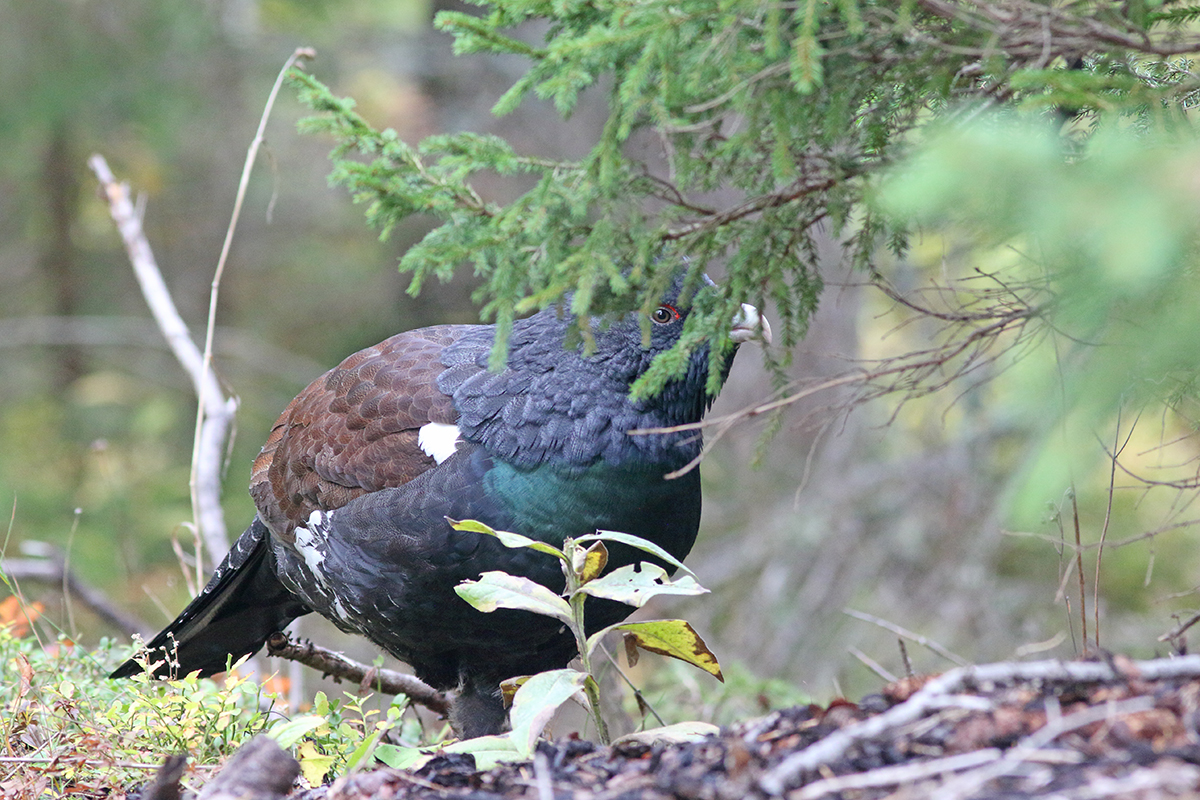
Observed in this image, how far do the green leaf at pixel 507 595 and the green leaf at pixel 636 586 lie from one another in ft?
0.30

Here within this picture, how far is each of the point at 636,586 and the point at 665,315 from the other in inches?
42.7

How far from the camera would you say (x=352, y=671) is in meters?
3.98

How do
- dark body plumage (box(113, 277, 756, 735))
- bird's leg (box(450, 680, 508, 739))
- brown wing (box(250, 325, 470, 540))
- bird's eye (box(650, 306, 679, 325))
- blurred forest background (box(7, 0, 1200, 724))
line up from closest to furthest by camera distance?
dark body plumage (box(113, 277, 756, 735)) → bird's eye (box(650, 306, 679, 325)) → brown wing (box(250, 325, 470, 540)) → bird's leg (box(450, 680, 508, 739)) → blurred forest background (box(7, 0, 1200, 724))

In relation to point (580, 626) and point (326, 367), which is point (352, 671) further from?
point (326, 367)

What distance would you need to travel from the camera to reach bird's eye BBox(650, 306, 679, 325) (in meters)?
3.32

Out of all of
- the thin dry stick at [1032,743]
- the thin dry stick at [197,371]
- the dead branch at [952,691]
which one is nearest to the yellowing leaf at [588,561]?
the dead branch at [952,691]

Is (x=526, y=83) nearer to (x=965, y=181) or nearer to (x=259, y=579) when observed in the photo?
(x=965, y=181)

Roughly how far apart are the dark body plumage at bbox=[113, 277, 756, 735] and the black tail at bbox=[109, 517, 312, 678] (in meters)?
0.36

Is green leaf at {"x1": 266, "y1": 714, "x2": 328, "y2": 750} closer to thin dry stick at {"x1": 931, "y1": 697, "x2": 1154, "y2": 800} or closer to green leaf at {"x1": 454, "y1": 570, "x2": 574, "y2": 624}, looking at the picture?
green leaf at {"x1": 454, "y1": 570, "x2": 574, "y2": 624}

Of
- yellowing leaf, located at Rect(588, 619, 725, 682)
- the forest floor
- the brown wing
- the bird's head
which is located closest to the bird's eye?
the bird's head

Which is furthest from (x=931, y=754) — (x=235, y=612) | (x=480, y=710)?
(x=235, y=612)

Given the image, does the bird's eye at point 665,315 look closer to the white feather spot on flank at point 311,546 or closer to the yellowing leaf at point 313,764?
the white feather spot on flank at point 311,546

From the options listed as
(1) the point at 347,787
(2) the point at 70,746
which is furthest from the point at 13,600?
(1) the point at 347,787

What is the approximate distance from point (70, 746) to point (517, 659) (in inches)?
52.2
